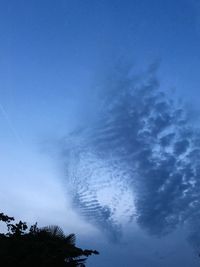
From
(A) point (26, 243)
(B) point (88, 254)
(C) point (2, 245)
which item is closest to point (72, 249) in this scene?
(B) point (88, 254)

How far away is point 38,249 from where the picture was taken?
21.6 m

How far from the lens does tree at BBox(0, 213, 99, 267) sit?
69.4 feet

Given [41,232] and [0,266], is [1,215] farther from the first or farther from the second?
[41,232]

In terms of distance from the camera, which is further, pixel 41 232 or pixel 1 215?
pixel 41 232

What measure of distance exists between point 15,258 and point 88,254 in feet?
15.1

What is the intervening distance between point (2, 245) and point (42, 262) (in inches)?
106

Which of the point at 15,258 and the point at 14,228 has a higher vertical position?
the point at 14,228

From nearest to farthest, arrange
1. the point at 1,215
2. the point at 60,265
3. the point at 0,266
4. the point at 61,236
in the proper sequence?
the point at 1,215
the point at 0,266
the point at 60,265
the point at 61,236

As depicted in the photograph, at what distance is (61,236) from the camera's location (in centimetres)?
2392

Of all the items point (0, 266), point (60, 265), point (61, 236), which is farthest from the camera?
point (61, 236)

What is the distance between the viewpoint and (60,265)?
2245 cm

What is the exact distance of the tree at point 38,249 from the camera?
21.1m

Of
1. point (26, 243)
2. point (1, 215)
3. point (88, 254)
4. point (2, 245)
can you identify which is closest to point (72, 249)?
point (88, 254)

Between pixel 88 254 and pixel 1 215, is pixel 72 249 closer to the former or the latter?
pixel 88 254
